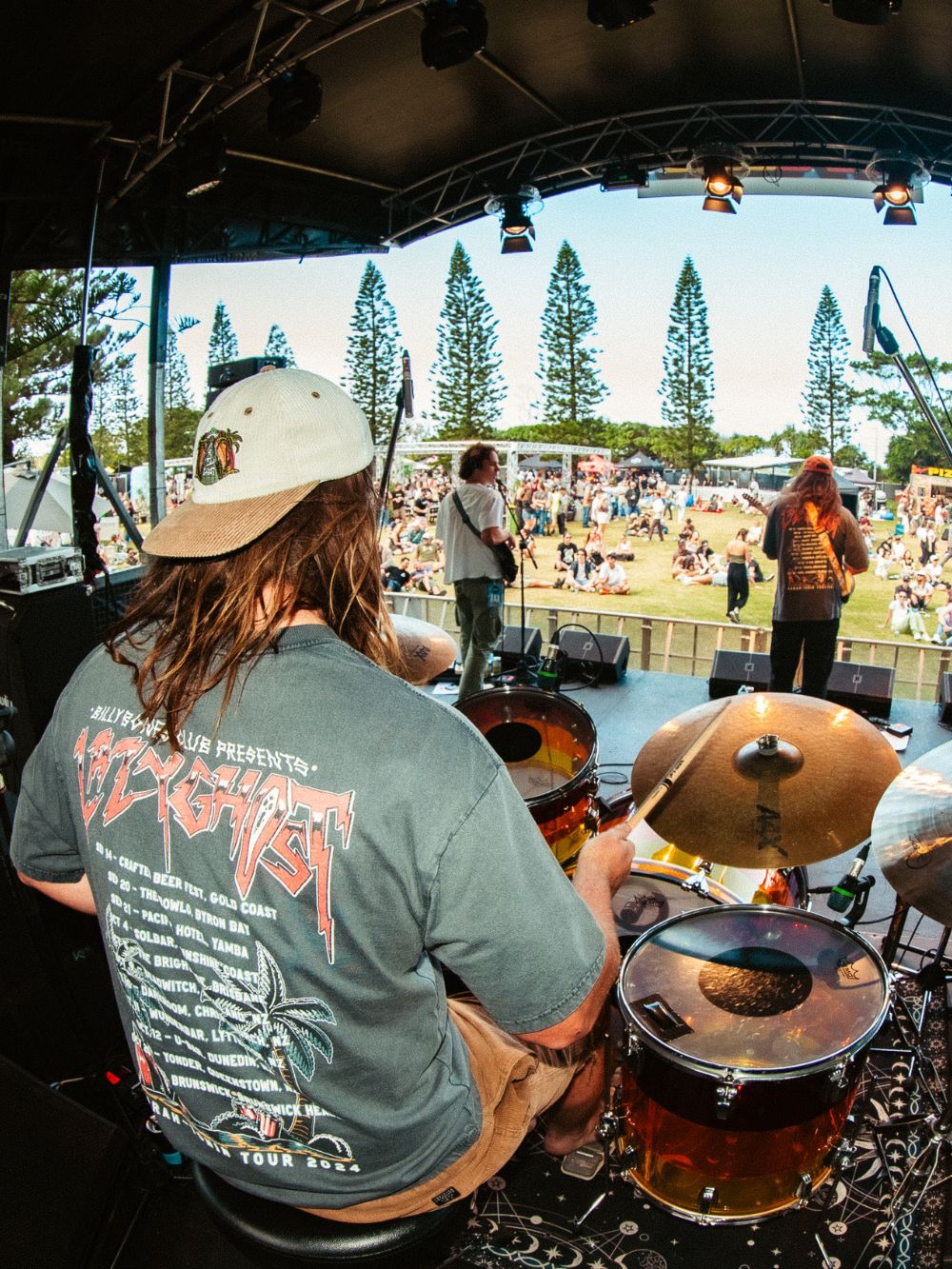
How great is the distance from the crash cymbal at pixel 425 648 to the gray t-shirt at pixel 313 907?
2.16 meters

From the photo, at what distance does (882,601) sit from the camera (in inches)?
391

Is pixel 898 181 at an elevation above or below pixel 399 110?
below

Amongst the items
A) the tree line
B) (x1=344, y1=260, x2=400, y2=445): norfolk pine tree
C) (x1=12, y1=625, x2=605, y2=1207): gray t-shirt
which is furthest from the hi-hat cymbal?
(x1=344, y1=260, x2=400, y2=445): norfolk pine tree

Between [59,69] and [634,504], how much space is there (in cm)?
804

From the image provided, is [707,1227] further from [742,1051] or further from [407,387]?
[407,387]

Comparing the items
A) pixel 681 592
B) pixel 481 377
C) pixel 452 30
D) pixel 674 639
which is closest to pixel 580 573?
pixel 681 592

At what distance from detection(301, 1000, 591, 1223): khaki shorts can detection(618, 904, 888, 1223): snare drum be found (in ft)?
1.18

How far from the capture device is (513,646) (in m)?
5.84

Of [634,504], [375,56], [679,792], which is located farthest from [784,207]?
[679,792]

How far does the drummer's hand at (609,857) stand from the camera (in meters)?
1.08

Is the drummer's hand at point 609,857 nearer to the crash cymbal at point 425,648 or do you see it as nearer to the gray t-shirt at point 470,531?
the crash cymbal at point 425,648

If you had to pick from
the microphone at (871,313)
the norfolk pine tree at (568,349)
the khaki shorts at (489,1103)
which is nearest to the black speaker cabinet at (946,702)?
the microphone at (871,313)

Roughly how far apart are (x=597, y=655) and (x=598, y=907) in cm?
468

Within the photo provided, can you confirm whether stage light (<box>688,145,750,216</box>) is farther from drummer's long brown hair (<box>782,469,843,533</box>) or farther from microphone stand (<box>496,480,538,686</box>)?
microphone stand (<box>496,480,538,686</box>)
